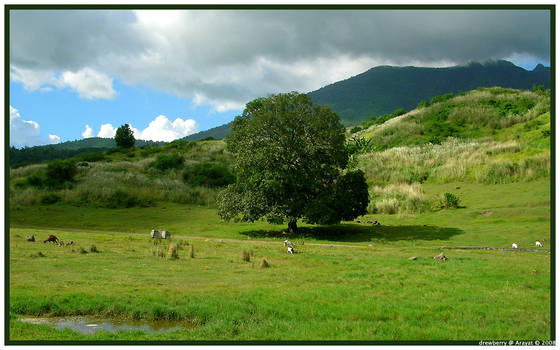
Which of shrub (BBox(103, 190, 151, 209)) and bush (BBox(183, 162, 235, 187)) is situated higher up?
bush (BBox(183, 162, 235, 187))

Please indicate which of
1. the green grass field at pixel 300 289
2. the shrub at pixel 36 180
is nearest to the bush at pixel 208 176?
the shrub at pixel 36 180

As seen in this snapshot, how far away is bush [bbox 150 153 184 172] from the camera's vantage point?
80188 millimetres

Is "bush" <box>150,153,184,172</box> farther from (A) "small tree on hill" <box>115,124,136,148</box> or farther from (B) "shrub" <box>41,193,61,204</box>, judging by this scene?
(A) "small tree on hill" <box>115,124,136,148</box>

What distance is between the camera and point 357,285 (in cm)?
1479

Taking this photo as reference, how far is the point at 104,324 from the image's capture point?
11.2 m

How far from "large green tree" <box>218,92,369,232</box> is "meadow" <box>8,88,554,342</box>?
2.03 metres

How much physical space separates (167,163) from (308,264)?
65.6 meters

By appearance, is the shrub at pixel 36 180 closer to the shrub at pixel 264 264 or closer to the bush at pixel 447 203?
the bush at pixel 447 203

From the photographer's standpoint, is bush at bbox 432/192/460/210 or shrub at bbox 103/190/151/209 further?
shrub at bbox 103/190/151/209

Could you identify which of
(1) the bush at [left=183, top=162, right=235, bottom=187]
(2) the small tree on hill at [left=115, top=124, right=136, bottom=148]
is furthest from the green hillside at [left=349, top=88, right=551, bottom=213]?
(2) the small tree on hill at [left=115, top=124, right=136, bottom=148]

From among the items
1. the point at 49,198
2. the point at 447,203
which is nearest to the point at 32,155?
the point at 49,198

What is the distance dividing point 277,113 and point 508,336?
2571 centimetres

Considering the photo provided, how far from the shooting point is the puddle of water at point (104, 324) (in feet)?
35.6

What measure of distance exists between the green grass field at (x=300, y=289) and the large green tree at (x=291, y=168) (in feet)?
12.0
